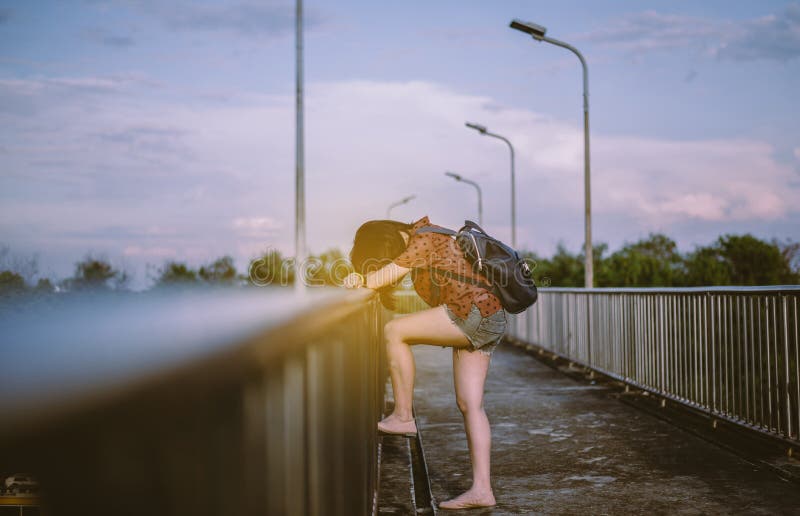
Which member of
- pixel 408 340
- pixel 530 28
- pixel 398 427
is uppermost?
pixel 530 28

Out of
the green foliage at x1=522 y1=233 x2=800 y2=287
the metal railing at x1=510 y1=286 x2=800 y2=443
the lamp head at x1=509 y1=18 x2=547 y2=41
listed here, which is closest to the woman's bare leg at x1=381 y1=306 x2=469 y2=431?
the metal railing at x1=510 y1=286 x2=800 y2=443

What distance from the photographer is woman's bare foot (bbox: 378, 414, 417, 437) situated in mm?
5160

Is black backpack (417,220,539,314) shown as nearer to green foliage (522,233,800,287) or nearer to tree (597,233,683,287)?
green foliage (522,233,800,287)

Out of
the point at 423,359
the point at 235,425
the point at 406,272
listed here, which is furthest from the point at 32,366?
the point at 423,359

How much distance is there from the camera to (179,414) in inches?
30.1

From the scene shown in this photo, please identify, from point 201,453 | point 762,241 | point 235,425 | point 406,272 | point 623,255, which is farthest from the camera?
point 762,241

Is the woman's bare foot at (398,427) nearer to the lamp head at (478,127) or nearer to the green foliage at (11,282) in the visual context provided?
the green foliage at (11,282)

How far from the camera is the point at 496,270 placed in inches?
176

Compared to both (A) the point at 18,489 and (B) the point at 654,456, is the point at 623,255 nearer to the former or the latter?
(B) the point at 654,456

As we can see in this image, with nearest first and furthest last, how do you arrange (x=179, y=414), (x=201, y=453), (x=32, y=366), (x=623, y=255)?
(x=32, y=366) → (x=179, y=414) → (x=201, y=453) → (x=623, y=255)

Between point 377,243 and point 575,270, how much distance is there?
40813 millimetres

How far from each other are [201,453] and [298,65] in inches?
854

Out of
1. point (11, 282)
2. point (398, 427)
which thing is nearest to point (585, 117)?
point (398, 427)

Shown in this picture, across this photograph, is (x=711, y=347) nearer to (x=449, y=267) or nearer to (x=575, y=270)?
(x=449, y=267)
